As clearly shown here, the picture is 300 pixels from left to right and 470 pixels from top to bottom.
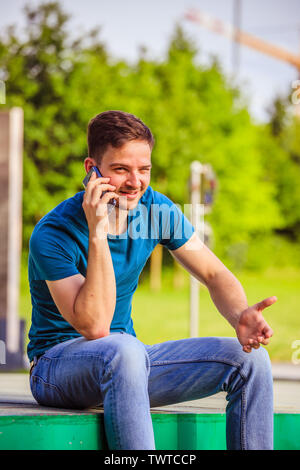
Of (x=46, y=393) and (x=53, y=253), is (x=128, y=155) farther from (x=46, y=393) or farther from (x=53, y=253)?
(x=46, y=393)

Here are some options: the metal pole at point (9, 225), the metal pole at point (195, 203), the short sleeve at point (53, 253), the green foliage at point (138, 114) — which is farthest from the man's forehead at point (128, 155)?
the green foliage at point (138, 114)

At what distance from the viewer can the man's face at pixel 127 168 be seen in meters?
2.56

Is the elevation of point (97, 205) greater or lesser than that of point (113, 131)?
lesser

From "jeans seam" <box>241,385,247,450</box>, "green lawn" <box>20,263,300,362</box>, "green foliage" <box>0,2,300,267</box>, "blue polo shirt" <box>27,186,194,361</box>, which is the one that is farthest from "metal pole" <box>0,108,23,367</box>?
"green foliage" <box>0,2,300,267</box>

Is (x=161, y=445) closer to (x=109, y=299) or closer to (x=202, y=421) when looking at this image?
(x=202, y=421)

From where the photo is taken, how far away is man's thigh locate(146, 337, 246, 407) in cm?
252

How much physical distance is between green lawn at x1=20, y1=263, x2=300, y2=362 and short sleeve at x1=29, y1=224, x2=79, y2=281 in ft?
41.2

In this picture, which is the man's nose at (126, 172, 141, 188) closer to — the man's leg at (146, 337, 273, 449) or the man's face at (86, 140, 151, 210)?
the man's face at (86, 140, 151, 210)

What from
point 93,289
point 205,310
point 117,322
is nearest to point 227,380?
point 117,322

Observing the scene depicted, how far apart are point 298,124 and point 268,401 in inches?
2099

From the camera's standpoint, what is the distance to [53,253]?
242 cm

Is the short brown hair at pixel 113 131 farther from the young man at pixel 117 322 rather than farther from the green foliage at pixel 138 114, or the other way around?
the green foliage at pixel 138 114

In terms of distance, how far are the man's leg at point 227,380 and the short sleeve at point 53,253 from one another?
49 cm

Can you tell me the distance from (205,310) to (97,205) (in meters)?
29.2
